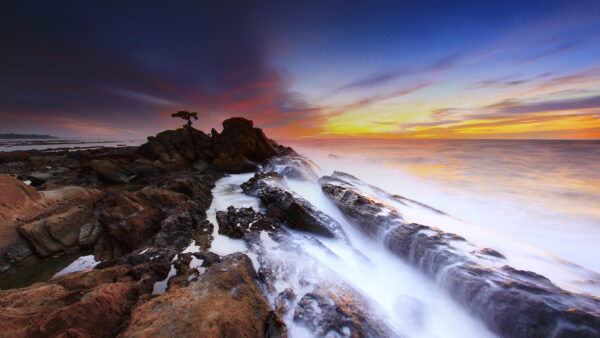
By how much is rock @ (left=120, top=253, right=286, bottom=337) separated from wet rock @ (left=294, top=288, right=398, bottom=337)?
1.96 feet

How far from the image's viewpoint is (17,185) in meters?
5.87

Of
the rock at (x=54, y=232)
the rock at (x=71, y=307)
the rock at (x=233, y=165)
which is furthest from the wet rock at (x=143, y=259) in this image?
the rock at (x=233, y=165)

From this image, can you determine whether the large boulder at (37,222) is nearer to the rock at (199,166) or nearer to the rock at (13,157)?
the rock at (199,166)

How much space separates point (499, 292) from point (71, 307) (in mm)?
7810

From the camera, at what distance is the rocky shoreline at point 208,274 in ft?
9.37

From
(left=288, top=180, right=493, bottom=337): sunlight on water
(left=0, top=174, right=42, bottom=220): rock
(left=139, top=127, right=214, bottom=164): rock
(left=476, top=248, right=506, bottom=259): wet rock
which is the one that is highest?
(left=139, top=127, right=214, bottom=164): rock

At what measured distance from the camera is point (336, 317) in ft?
11.5

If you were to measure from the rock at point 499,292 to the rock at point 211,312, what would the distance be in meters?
4.42

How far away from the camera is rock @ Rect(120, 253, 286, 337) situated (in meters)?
Answer: 2.59

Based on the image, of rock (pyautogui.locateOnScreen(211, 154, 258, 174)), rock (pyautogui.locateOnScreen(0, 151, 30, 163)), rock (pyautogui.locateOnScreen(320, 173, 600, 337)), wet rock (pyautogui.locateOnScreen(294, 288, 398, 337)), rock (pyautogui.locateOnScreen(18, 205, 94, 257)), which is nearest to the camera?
rock (pyautogui.locateOnScreen(320, 173, 600, 337))

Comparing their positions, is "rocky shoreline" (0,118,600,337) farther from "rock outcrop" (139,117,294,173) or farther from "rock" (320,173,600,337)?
"rock outcrop" (139,117,294,173)

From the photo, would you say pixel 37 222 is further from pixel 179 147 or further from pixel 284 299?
pixel 179 147

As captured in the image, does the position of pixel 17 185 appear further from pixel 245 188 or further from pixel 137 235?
pixel 245 188

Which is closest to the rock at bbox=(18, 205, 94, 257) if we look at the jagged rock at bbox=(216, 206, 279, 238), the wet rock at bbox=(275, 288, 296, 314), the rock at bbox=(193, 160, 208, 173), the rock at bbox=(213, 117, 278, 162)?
the jagged rock at bbox=(216, 206, 279, 238)
